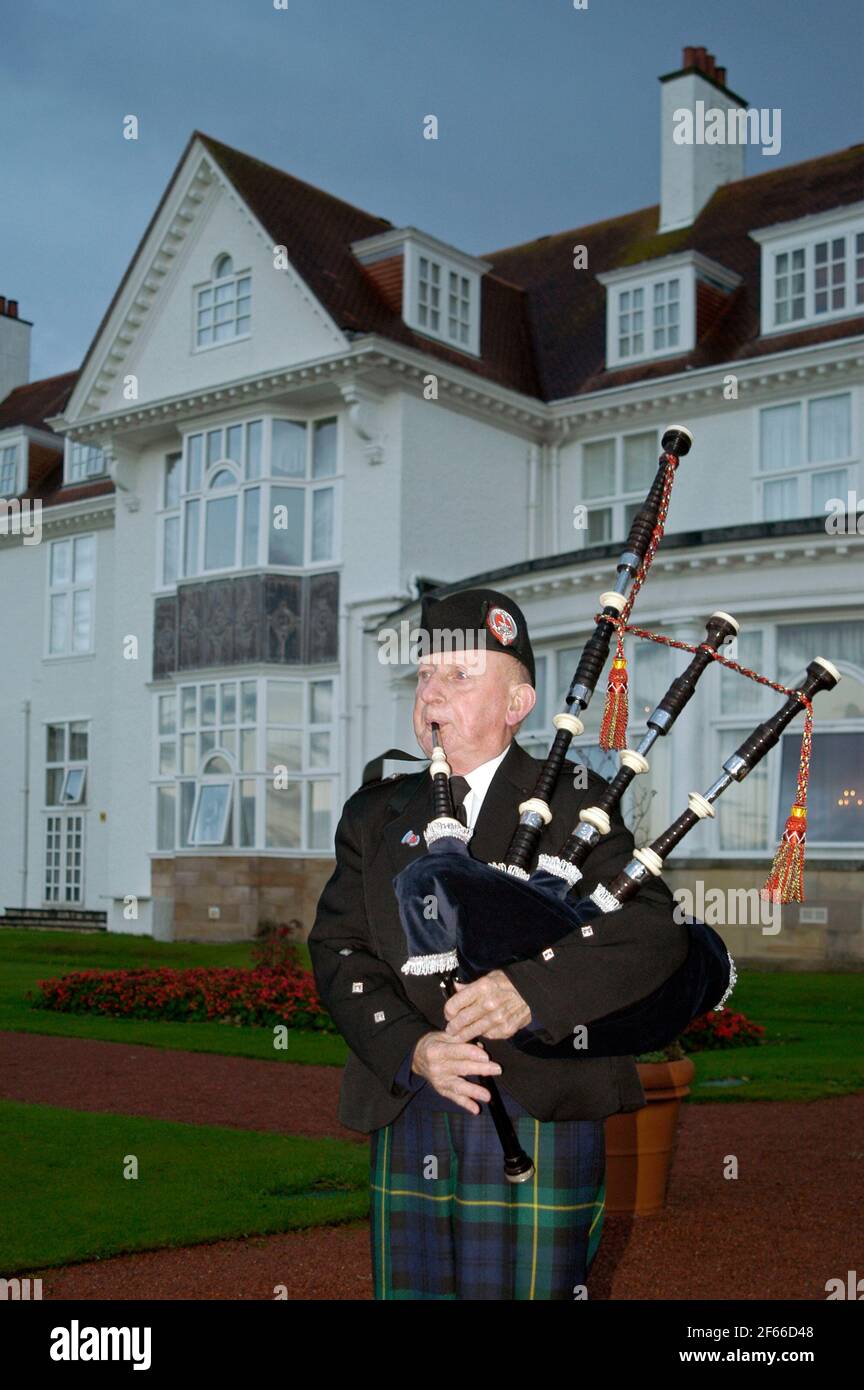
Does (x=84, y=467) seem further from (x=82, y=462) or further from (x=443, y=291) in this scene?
(x=443, y=291)

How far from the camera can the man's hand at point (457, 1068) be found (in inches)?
132

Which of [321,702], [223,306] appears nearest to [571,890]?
[321,702]

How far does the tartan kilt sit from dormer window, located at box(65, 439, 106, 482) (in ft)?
97.4

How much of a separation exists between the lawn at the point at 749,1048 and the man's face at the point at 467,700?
26.0 ft

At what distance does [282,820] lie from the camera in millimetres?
24297

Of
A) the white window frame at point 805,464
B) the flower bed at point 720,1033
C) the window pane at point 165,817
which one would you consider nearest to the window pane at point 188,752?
the window pane at point 165,817

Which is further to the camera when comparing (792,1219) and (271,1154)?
(271,1154)

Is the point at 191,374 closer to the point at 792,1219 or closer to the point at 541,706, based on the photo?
the point at 541,706

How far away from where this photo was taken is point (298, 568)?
2447cm

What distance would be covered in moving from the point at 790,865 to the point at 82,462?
30.1 meters

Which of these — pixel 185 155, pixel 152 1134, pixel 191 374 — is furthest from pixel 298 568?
pixel 152 1134

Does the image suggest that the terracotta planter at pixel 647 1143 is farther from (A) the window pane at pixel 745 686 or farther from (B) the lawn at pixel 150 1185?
(A) the window pane at pixel 745 686

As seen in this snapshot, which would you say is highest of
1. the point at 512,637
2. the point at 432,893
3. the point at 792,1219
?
the point at 512,637
